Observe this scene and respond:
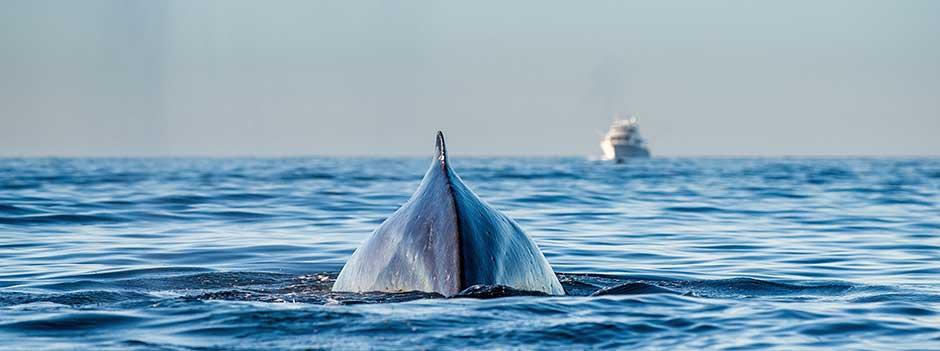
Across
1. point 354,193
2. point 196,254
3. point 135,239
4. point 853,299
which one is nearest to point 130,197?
point 354,193

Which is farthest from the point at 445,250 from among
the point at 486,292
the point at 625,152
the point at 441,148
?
the point at 625,152

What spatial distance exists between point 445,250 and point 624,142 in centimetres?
14265

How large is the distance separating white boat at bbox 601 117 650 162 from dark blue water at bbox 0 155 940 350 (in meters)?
123

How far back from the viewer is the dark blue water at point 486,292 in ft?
21.6

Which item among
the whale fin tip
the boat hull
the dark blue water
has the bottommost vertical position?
the boat hull

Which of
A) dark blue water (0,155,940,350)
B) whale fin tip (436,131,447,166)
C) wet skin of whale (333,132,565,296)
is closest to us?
dark blue water (0,155,940,350)

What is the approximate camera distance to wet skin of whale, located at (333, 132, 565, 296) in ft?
22.0

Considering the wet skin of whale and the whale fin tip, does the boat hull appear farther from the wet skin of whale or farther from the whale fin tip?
the wet skin of whale

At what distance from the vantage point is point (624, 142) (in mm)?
148125

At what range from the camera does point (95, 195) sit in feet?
81.3

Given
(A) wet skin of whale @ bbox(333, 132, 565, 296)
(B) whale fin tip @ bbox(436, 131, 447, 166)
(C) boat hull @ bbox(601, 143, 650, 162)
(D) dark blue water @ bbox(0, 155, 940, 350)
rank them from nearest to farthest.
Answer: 1. (D) dark blue water @ bbox(0, 155, 940, 350)
2. (A) wet skin of whale @ bbox(333, 132, 565, 296)
3. (B) whale fin tip @ bbox(436, 131, 447, 166)
4. (C) boat hull @ bbox(601, 143, 650, 162)

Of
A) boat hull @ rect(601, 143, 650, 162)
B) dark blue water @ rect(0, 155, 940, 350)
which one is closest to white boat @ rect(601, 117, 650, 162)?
boat hull @ rect(601, 143, 650, 162)

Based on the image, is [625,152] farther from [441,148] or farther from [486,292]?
[486,292]

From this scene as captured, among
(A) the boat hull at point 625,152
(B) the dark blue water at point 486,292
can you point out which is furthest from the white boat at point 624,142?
(B) the dark blue water at point 486,292
